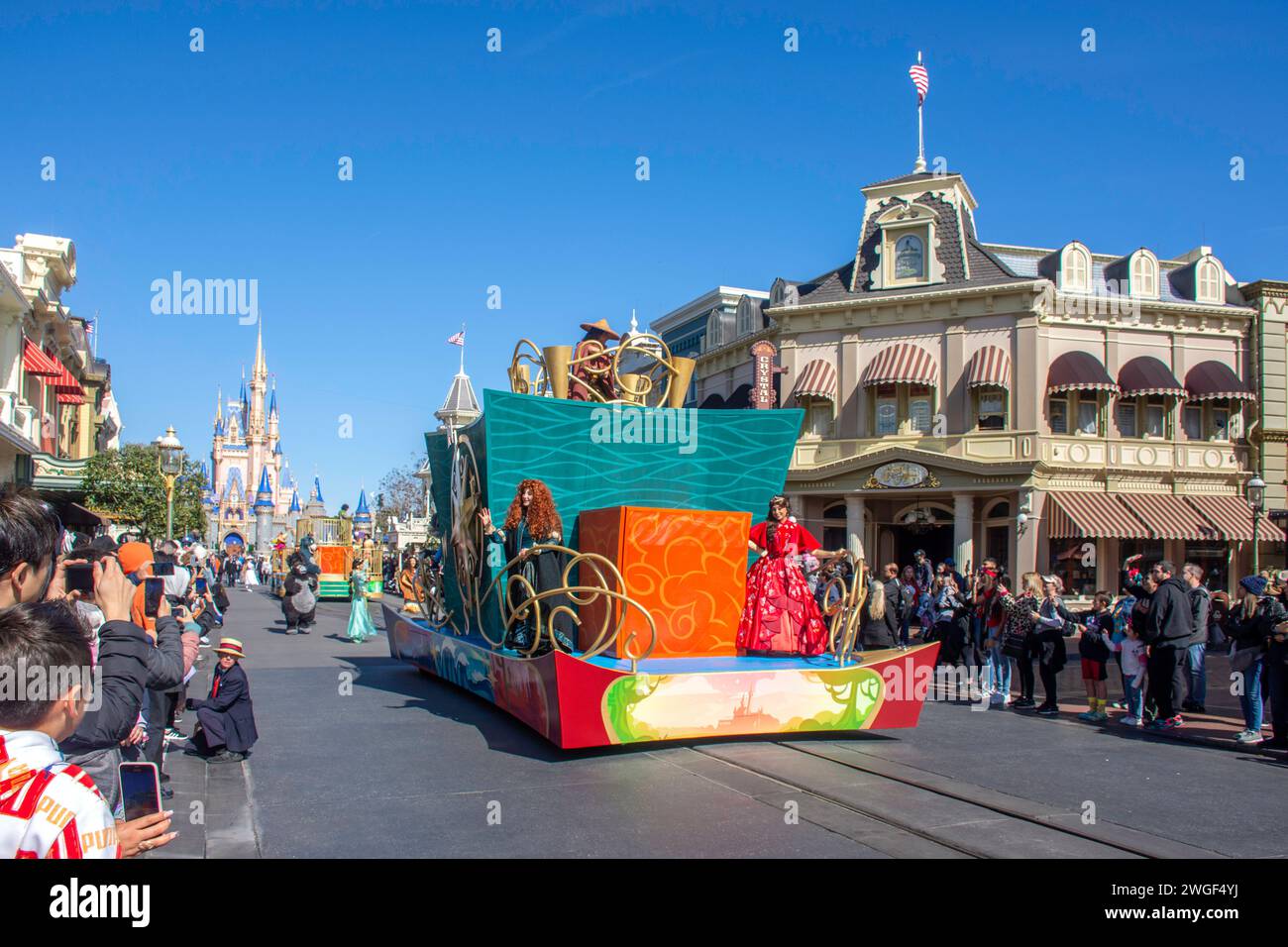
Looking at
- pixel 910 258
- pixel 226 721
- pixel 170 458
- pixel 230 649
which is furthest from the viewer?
pixel 910 258

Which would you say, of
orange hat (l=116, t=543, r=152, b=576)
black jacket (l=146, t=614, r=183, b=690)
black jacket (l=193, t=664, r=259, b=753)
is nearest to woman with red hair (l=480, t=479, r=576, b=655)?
black jacket (l=193, t=664, r=259, b=753)

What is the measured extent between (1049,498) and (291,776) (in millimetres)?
22974

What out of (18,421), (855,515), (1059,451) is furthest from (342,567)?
(1059,451)

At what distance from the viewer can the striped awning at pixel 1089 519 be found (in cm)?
2542

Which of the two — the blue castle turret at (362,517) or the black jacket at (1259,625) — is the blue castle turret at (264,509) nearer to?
the blue castle turret at (362,517)

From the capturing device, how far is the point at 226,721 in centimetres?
785

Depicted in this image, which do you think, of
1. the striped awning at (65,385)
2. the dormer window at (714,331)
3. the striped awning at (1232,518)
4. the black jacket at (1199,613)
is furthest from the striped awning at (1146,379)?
the striped awning at (65,385)

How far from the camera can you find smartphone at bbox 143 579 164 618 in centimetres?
596

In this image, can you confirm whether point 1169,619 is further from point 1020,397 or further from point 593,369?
point 1020,397

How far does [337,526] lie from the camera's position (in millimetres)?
46781

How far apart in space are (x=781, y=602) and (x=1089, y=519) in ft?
63.6

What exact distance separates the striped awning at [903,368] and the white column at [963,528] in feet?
10.4

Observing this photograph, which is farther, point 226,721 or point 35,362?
point 35,362
